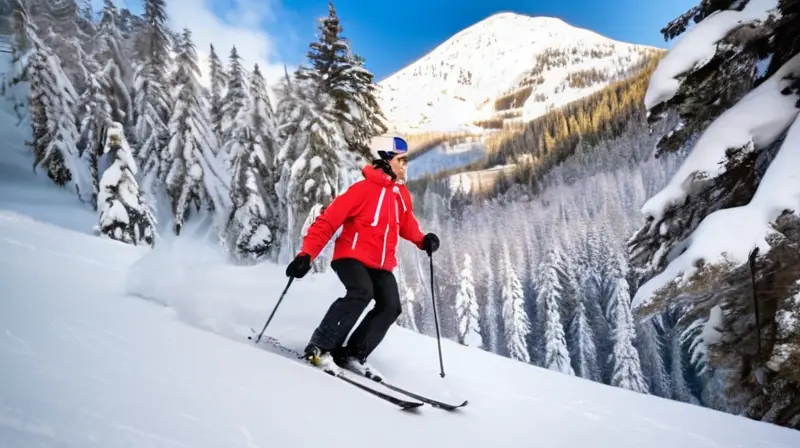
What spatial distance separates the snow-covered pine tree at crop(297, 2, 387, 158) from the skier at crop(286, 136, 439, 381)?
1265 cm

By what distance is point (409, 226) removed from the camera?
4.39 m

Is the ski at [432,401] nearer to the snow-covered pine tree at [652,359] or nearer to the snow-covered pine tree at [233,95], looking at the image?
the snow-covered pine tree at [233,95]

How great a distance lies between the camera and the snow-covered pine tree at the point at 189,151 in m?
21.3

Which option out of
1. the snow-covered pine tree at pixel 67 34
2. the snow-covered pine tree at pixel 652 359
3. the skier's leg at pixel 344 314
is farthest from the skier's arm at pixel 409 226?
the snow-covered pine tree at pixel 652 359

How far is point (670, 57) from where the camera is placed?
491cm

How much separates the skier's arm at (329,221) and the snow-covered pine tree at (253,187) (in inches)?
668

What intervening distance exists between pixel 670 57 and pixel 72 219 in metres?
20.0

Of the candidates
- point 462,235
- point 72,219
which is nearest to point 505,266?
point 462,235

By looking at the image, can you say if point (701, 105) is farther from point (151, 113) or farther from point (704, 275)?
point (151, 113)

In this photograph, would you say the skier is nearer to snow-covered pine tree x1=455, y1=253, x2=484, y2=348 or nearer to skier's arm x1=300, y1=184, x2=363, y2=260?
skier's arm x1=300, y1=184, x2=363, y2=260

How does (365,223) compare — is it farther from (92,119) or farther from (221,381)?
(92,119)

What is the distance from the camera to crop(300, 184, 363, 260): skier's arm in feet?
11.7

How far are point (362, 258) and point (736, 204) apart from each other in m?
4.26

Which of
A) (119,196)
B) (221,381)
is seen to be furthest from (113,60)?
(221,381)
